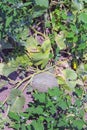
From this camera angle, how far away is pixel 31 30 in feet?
9.49

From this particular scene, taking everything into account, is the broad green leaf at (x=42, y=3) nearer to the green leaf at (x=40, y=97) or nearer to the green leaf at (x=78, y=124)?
the green leaf at (x=40, y=97)

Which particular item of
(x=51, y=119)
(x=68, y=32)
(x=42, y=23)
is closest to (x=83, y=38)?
(x=68, y=32)

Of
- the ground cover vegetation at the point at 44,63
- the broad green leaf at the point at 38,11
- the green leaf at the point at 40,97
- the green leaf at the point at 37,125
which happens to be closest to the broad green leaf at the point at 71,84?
Answer: the ground cover vegetation at the point at 44,63

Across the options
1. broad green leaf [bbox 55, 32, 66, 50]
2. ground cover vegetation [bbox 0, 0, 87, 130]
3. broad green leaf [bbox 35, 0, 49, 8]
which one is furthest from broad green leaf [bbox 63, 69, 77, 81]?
broad green leaf [bbox 35, 0, 49, 8]

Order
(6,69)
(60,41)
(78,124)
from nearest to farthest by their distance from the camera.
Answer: (78,124), (6,69), (60,41)

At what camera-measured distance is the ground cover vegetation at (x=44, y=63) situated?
2572mm

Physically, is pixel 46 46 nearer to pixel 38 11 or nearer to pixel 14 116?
pixel 38 11

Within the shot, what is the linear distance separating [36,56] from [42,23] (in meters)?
0.27

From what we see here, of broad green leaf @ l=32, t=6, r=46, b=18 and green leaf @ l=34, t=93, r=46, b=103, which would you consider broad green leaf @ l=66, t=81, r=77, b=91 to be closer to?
green leaf @ l=34, t=93, r=46, b=103

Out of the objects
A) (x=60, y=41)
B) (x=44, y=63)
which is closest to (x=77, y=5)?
(x=60, y=41)

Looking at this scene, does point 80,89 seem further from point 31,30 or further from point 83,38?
point 31,30

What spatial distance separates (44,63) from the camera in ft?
9.17

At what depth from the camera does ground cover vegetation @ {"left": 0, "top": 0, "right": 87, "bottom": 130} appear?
2572 mm

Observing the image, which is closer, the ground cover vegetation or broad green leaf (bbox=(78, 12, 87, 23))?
the ground cover vegetation
